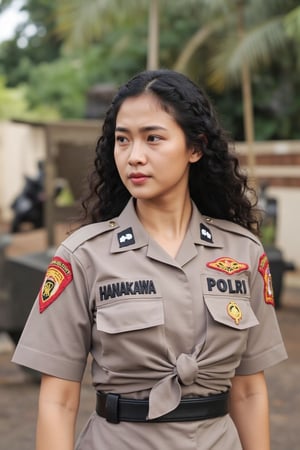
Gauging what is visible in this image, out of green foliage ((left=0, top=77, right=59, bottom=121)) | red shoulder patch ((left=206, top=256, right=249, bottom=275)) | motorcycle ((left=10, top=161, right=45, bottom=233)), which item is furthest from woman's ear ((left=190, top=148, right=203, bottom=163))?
green foliage ((left=0, top=77, right=59, bottom=121))

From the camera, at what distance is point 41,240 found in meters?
18.0

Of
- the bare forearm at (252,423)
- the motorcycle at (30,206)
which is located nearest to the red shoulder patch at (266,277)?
the bare forearm at (252,423)

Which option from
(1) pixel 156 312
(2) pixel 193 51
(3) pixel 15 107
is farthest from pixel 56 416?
(3) pixel 15 107

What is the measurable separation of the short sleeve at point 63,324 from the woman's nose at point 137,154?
240 millimetres

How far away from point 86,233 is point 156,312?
252 mm

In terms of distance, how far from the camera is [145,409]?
2041mm

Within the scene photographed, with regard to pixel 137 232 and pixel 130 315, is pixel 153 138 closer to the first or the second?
pixel 137 232

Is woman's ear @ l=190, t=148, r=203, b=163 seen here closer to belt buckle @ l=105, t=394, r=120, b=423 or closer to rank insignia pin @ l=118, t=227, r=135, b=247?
rank insignia pin @ l=118, t=227, r=135, b=247

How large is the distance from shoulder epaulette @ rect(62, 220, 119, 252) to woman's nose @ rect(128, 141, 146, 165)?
0.18 meters

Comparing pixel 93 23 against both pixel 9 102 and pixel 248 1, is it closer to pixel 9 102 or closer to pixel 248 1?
pixel 248 1

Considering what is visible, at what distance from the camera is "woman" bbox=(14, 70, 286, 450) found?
80.3 inches

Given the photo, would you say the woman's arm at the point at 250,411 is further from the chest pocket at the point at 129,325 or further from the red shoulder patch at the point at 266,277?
the chest pocket at the point at 129,325

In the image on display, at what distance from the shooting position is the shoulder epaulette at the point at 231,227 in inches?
89.4

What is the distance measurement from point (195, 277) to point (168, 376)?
0.23m
